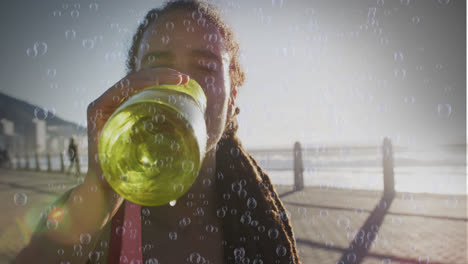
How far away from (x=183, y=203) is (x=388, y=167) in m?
7.88

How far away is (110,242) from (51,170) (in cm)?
2323

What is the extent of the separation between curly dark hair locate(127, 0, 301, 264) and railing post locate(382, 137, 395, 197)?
712 centimetres

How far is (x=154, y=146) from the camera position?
2.98 ft

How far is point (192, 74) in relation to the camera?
4.00 ft

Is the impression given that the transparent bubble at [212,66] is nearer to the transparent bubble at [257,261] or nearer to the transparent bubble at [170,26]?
the transparent bubble at [170,26]

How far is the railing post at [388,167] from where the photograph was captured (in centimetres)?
798

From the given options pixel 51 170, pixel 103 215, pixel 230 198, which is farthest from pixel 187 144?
pixel 51 170

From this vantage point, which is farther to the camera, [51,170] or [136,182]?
[51,170]

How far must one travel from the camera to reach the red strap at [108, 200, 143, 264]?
3.99 feet

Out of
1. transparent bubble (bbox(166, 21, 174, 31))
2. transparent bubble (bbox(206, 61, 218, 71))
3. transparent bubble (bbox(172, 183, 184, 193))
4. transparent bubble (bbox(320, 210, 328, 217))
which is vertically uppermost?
transparent bubble (bbox(166, 21, 174, 31))

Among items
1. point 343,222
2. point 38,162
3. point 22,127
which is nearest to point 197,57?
point 343,222

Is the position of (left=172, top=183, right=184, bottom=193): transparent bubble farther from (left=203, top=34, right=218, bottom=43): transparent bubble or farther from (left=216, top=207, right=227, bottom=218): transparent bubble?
(left=216, top=207, right=227, bottom=218): transparent bubble

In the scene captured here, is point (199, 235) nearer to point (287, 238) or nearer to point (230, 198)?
point (230, 198)

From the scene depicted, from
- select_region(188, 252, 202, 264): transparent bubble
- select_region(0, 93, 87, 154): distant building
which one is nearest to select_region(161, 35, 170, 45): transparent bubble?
select_region(188, 252, 202, 264): transparent bubble
